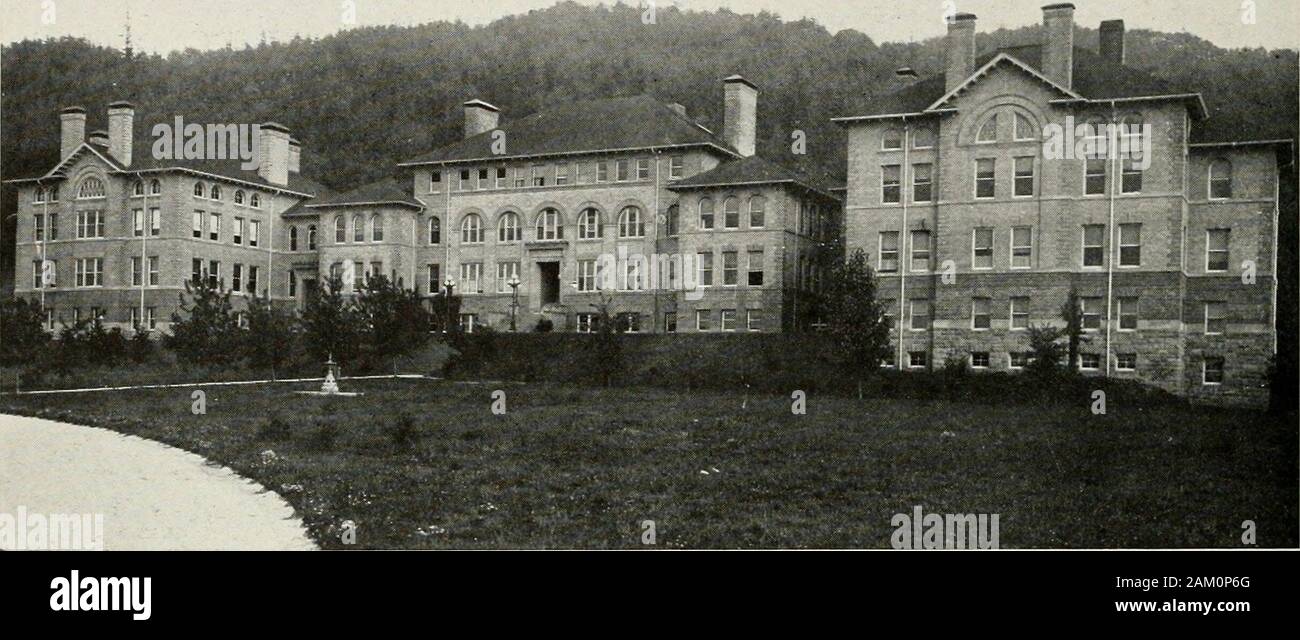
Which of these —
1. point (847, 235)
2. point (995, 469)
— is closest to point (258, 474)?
point (995, 469)

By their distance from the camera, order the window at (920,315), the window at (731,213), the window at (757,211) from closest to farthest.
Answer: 1. the window at (920,315)
2. the window at (757,211)
3. the window at (731,213)

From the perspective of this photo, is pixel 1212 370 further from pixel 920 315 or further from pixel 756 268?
pixel 756 268

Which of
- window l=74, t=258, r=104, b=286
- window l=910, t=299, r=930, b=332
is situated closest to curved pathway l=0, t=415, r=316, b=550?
window l=910, t=299, r=930, b=332

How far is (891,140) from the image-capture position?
4406cm

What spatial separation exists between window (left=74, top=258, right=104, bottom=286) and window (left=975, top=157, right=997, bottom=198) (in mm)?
38509

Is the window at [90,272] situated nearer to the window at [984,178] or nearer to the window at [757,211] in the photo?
the window at [757,211]

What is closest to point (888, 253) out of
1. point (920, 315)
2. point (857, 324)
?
point (920, 315)

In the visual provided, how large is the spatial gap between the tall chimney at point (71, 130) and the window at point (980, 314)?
3492cm

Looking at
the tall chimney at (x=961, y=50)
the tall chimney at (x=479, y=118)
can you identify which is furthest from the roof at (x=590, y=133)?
the tall chimney at (x=961, y=50)

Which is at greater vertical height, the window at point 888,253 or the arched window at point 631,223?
the arched window at point 631,223

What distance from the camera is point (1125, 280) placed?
39.9 m

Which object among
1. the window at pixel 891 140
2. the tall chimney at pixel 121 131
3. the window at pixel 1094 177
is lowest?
the window at pixel 1094 177

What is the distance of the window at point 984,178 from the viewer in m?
42.0

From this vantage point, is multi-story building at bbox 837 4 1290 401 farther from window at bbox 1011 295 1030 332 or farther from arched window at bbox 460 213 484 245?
arched window at bbox 460 213 484 245
